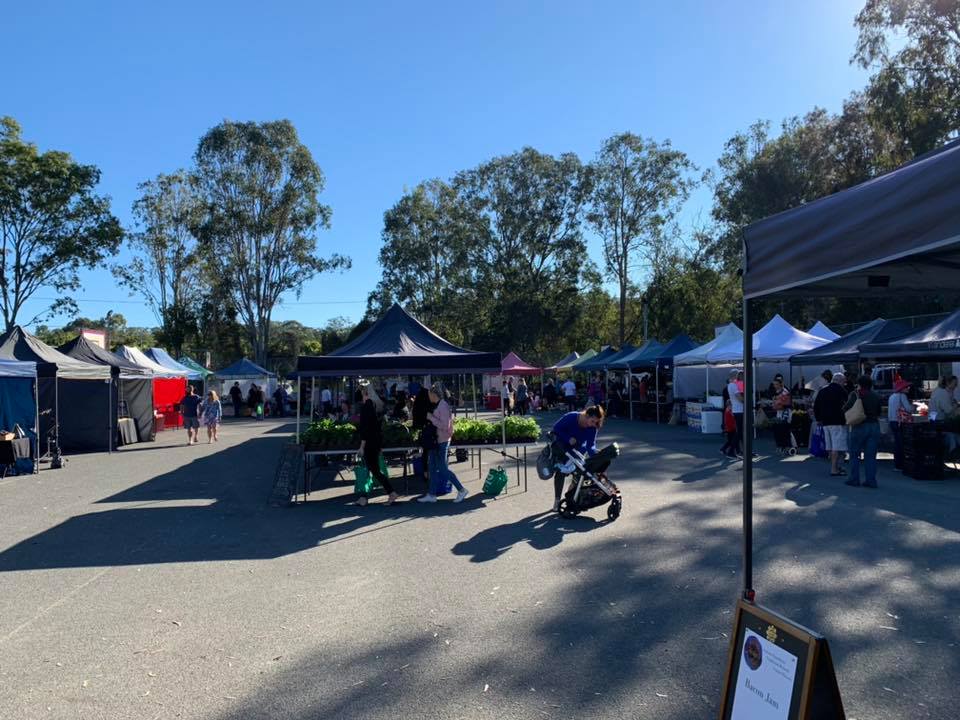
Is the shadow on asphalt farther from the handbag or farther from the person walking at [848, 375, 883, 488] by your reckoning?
the person walking at [848, 375, 883, 488]

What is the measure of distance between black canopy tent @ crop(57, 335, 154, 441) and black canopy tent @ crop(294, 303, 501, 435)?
28.5ft

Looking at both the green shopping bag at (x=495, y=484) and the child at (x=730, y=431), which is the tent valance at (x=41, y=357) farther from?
the child at (x=730, y=431)

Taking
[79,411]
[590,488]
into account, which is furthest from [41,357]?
[590,488]

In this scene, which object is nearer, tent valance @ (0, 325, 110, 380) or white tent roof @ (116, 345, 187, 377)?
tent valance @ (0, 325, 110, 380)

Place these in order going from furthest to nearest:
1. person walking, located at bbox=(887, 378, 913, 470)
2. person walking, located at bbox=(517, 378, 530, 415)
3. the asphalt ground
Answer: person walking, located at bbox=(517, 378, 530, 415) < person walking, located at bbox=(887, 378, 913, 470) < the asphalt ground

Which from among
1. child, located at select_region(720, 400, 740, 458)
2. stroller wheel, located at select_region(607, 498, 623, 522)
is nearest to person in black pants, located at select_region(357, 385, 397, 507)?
stroller wheel, located at select_region(607, 498, 623, 522)

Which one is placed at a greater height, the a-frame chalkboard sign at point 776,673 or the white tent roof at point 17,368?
the white tent roof at point 17,368

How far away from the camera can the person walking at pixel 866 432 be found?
10211 millimetres

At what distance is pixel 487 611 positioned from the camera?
5438mm

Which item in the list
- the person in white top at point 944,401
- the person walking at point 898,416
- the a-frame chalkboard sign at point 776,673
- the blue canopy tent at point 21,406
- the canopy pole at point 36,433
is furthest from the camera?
the blue canopy tent at point 21,406

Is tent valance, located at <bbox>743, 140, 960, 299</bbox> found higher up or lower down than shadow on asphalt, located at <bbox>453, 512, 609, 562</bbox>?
higher up

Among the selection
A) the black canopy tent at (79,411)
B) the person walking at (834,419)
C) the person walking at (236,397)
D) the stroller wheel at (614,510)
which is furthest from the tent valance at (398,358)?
the person walking at (236,397)

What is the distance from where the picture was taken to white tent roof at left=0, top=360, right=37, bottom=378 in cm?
Answer: 1388

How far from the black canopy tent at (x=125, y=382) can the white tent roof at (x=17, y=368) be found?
2842mm
